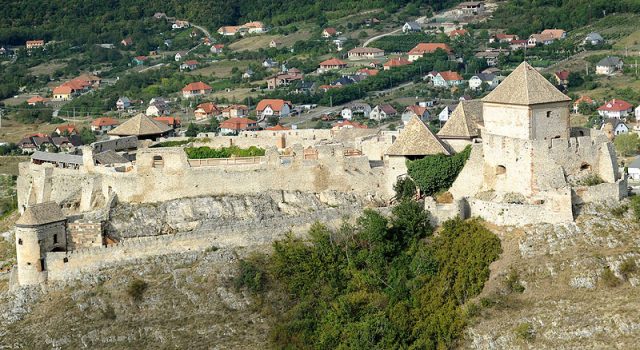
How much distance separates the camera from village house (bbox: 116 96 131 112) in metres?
96.9

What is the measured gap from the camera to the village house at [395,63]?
102500 millimetres

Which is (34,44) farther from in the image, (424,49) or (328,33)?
(424,49)

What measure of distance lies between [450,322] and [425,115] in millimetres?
49681

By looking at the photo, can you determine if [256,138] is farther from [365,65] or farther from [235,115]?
[365,65]

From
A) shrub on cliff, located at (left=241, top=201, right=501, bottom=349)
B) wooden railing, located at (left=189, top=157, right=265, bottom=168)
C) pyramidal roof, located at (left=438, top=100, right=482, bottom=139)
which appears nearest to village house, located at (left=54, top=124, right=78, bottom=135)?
wooden railing, located at (left=189, top=157, right=265, bottom=168)

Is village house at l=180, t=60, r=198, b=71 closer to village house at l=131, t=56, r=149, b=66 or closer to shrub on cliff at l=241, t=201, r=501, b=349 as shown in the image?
village house at l=131, t=56, r=149, b=66

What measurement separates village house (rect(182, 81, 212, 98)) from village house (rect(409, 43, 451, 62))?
60.4ft

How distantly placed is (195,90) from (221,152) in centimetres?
5568

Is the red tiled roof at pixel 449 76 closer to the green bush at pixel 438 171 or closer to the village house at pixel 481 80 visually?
the village house at pixel 481 80

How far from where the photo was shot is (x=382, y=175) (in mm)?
43062

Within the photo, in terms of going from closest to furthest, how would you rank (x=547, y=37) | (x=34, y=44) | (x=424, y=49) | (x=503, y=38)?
(x=547, y=37), (x=424, y=49), (x=503, y=38), (x=34, y=44)

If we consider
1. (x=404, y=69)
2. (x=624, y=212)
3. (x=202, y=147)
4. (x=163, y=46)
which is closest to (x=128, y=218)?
(x=202, y=147)

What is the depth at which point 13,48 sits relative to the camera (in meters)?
128

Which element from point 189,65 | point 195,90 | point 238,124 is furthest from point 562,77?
point 189,65
